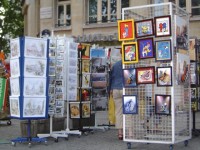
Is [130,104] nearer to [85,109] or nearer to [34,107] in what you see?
[34,107]

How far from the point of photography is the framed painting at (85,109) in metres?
11.8

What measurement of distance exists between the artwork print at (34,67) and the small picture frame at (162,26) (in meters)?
2.84

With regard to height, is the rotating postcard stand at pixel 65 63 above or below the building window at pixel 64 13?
below

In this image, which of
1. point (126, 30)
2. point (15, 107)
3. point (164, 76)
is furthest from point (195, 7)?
point (15, 107)

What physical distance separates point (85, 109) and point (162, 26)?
163 inches

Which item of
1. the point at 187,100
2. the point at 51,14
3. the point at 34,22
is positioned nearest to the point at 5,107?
the point at 187,100

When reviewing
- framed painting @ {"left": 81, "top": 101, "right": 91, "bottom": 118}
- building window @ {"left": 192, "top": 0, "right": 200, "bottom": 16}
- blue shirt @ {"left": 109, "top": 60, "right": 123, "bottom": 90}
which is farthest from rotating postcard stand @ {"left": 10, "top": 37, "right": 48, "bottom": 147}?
building window @ {"left": 192, "top": 0, "right": 200, "bottom": 16}

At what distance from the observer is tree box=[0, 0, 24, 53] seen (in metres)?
42.1

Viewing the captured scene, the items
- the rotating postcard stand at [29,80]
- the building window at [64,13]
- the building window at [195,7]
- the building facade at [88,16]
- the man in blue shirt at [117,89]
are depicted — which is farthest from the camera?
the building window at [64,13]

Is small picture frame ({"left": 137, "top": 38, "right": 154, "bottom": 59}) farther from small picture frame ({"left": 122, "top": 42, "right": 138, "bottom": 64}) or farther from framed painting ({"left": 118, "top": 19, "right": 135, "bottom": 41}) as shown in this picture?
framed painting ({"left": 118, "top": 19, "right": 135, "bottom": 41})

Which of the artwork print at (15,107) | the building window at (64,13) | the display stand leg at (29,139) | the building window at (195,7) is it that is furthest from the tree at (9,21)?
the display stand leg at (29,139)

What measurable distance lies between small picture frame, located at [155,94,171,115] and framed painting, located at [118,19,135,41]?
1.37m

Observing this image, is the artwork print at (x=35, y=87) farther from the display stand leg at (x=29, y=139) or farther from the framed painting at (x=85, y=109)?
the framed painting at (x=85, y=109)

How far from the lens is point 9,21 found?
43.1m
